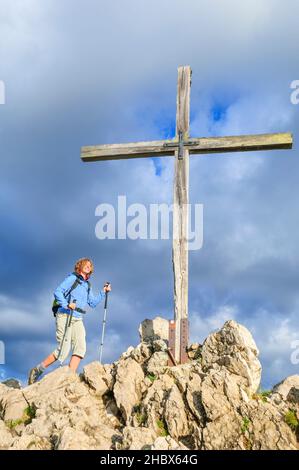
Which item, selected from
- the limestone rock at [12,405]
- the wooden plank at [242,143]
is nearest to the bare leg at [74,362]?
the limestone rock at [12,405]

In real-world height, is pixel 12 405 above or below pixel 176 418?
above

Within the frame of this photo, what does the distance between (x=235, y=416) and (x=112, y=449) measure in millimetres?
2322

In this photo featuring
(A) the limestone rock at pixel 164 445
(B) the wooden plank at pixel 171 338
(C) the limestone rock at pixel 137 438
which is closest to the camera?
(A) the limestone rock at pixel 164 445

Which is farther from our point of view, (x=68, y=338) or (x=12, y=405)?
(x=68, y=338)

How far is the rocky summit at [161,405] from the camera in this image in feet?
27.5

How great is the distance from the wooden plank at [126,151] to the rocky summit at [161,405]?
5707 millimetres

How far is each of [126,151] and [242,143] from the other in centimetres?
363

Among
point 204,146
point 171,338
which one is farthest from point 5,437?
point 204,146

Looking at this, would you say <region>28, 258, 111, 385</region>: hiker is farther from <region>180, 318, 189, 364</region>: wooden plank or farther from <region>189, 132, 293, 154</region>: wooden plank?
<region>189, 132, 293, 154</region>: wooden plank

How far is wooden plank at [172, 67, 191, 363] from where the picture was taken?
13664mm

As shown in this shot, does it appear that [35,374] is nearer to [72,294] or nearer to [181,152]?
[72,294]

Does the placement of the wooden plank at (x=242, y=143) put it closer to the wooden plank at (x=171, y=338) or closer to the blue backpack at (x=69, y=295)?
the blue backpack at (x=69, y=295)

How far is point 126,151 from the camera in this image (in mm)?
15484

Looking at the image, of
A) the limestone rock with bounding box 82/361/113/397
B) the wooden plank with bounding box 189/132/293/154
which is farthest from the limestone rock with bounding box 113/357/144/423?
the wooden plank with bounding box 189/132/293/154
